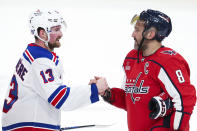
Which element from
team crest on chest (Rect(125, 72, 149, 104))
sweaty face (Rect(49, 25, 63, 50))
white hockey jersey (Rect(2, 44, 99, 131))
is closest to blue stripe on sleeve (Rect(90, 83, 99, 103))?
white hockey jersey (Rect(2, 44, 99, 131))

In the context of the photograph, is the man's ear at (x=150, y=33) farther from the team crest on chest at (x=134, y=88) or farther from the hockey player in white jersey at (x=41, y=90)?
the hockey player in white jersey at (x=41, y=90)

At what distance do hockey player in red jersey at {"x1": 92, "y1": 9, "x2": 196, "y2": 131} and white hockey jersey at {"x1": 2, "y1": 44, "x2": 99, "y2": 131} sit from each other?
226mm

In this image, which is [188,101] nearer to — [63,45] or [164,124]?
[164,124]

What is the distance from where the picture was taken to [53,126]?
1.88 metres

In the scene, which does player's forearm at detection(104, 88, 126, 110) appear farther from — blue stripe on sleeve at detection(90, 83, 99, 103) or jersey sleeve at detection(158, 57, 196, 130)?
jersey sleeve at detection(158, 57, 196, 130)

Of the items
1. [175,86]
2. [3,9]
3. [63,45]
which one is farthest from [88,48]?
Answer: [175,86]

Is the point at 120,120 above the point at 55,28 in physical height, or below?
below

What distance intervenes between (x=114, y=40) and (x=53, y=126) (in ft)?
10.6

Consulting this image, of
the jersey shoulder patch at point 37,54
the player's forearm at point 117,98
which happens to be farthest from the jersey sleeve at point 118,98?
the jersey shoulder patch at point 37,54

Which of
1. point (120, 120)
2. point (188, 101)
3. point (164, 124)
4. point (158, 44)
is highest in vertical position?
point (158, 44)

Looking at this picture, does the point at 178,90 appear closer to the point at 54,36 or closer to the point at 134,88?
the point at 134,88

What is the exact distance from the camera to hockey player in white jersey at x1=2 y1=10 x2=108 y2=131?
5.86 ft

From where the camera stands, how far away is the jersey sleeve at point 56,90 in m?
1.77

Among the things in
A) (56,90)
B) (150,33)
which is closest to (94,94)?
(56,90)
